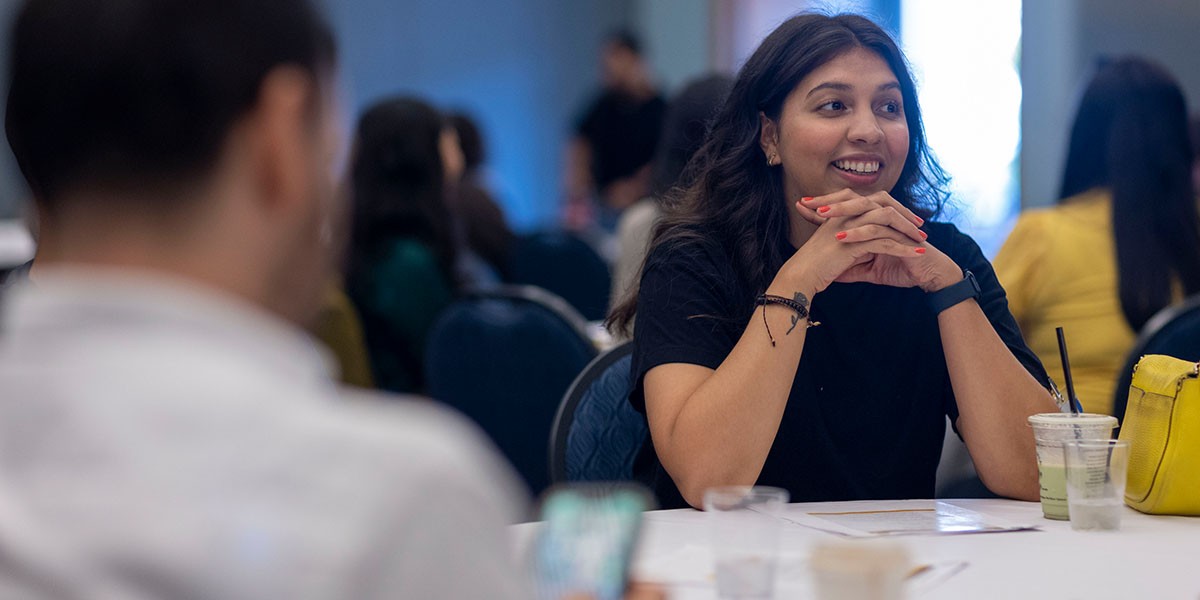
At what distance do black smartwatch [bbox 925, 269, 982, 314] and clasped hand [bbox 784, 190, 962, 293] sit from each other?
0.01 m

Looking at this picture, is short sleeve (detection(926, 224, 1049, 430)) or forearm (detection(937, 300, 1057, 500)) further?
short sleeve (detection(926, 224, 1049, 430))

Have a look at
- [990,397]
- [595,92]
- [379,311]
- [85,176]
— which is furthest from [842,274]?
[595,92]

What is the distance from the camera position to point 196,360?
0.66 metres

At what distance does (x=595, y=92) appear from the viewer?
1005 centimetres

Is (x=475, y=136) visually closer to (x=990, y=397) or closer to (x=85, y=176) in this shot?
(x=990, y=397)

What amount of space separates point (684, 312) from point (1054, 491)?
585 mm

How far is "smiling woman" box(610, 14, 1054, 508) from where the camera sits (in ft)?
5.81

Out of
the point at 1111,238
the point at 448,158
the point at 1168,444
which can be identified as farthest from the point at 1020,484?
the point at 448,158

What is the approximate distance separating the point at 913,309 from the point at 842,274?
0.16 m

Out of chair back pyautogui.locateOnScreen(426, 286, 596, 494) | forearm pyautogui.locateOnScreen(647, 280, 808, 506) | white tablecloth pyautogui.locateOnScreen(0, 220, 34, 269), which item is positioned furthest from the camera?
white tablecloth pyautogui.locateOnScreen(0, 220, 34, 269)

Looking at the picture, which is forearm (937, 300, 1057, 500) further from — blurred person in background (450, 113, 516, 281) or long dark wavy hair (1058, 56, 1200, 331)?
blurred person in background (450, 113, 516, 281)

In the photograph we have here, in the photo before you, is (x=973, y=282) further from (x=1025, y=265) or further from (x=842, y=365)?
(x=1025, y=265)

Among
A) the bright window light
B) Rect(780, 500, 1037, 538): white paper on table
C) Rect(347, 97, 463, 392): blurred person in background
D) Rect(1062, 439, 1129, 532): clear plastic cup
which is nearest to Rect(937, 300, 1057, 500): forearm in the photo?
Rect(780, 500, 1037, 538): white paper on table

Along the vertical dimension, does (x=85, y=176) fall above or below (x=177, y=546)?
above
